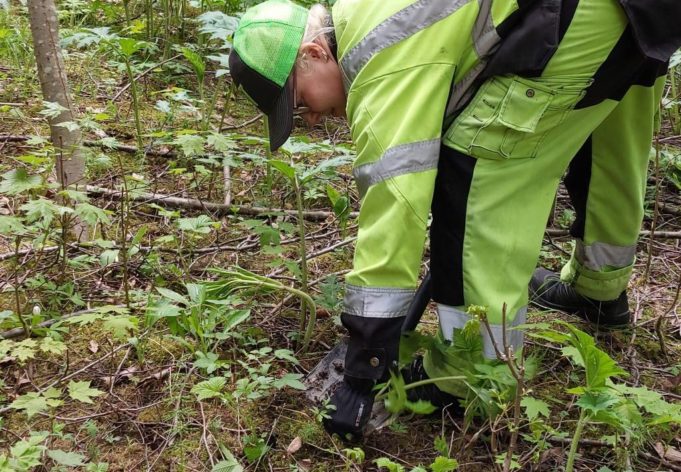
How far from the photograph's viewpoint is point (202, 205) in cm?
333

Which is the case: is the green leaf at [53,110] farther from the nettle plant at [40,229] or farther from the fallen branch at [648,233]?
the fallen branch at [648,233]

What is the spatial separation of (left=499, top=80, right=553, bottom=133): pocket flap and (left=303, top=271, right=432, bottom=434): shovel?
0.63 meters

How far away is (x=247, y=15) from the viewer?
2.17 m

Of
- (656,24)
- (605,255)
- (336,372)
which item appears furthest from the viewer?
(605,255)

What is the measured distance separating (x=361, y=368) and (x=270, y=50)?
102 centimetres

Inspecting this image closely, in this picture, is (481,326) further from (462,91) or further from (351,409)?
(462,91)

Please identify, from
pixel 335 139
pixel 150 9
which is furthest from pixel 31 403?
pixel 150 9

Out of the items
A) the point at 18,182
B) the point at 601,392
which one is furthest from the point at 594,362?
the point at 18,182

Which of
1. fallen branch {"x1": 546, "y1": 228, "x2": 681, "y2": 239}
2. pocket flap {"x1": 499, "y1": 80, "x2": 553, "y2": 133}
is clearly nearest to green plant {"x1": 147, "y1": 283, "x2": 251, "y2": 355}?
pocket flap {"x1": 499, "y1": 80, "x2": 553, "y2": 133}

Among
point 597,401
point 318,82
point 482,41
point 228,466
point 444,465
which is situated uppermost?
point 482,41

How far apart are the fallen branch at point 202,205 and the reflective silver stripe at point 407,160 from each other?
1.46 meters

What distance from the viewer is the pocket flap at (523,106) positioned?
1.89 m

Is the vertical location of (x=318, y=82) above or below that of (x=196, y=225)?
above

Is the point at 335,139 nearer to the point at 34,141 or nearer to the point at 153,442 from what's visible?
the point at 34,141
